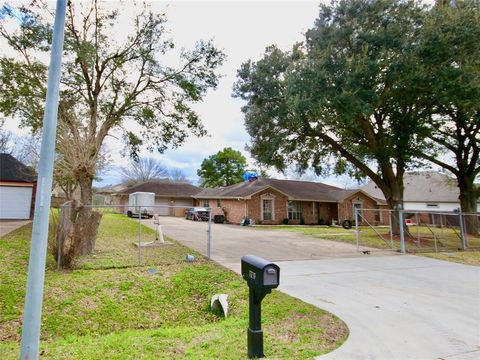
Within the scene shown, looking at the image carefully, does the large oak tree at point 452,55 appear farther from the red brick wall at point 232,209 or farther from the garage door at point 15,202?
the garage door at point 15,202

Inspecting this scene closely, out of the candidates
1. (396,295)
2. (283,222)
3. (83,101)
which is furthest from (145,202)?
(396,295)

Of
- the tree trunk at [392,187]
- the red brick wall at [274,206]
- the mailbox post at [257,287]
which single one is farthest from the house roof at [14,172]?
the tree trunk at [392,187]

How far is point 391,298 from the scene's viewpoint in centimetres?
587

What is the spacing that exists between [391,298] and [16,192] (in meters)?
21.8

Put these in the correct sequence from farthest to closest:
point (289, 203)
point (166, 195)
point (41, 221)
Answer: point (166, 195)
point (289, 203)
point (41, 221)

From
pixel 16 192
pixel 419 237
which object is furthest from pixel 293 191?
pixel 16 192

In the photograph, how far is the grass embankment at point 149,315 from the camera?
3.70 metres

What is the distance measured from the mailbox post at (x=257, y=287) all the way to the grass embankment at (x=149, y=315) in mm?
176

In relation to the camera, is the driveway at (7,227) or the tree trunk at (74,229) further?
the driveway at (7,227)

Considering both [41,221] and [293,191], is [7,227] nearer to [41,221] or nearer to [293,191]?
[41,221]

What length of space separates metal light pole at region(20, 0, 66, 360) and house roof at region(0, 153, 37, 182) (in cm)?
1968

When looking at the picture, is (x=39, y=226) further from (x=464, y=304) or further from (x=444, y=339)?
(x=464, y=304)

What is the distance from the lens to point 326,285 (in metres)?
6.83

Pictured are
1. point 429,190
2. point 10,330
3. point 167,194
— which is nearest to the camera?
point 10,330
